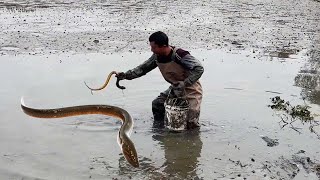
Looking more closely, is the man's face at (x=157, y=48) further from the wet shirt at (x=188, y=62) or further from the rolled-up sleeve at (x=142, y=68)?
the rolled-up sleeve at (x=142, y=68)

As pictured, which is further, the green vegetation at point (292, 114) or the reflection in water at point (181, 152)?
the green vegetation at point (292, 114)

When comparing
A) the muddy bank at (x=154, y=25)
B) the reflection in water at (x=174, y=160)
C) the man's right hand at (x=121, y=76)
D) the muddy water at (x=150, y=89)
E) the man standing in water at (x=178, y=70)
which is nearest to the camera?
the reflection in water at (x=174, y=160)

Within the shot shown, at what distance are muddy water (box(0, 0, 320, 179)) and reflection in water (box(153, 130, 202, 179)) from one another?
1 cm

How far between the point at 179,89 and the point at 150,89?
2306 millimetres

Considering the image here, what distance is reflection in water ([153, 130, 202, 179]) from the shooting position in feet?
18.4

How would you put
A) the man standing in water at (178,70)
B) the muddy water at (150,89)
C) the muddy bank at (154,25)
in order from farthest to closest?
the muddy bank at (154,25)
the man standing in water at (178,70)
the muddy water at (150,89)

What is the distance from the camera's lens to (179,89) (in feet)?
21.5

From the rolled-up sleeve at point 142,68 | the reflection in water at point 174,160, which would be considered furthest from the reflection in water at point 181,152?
the rolled-up sleeve at point 142,68

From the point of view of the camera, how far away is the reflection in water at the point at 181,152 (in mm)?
5617

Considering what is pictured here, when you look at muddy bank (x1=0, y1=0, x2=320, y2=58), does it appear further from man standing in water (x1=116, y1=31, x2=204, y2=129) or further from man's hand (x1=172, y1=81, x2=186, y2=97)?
man's hand (x1=172, y1=81, x2=186, y2=97)

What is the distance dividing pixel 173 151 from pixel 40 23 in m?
9.61

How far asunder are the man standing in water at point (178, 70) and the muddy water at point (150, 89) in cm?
45

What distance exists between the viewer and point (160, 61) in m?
6.76

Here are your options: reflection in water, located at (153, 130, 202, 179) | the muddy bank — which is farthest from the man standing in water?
the muddy bank
